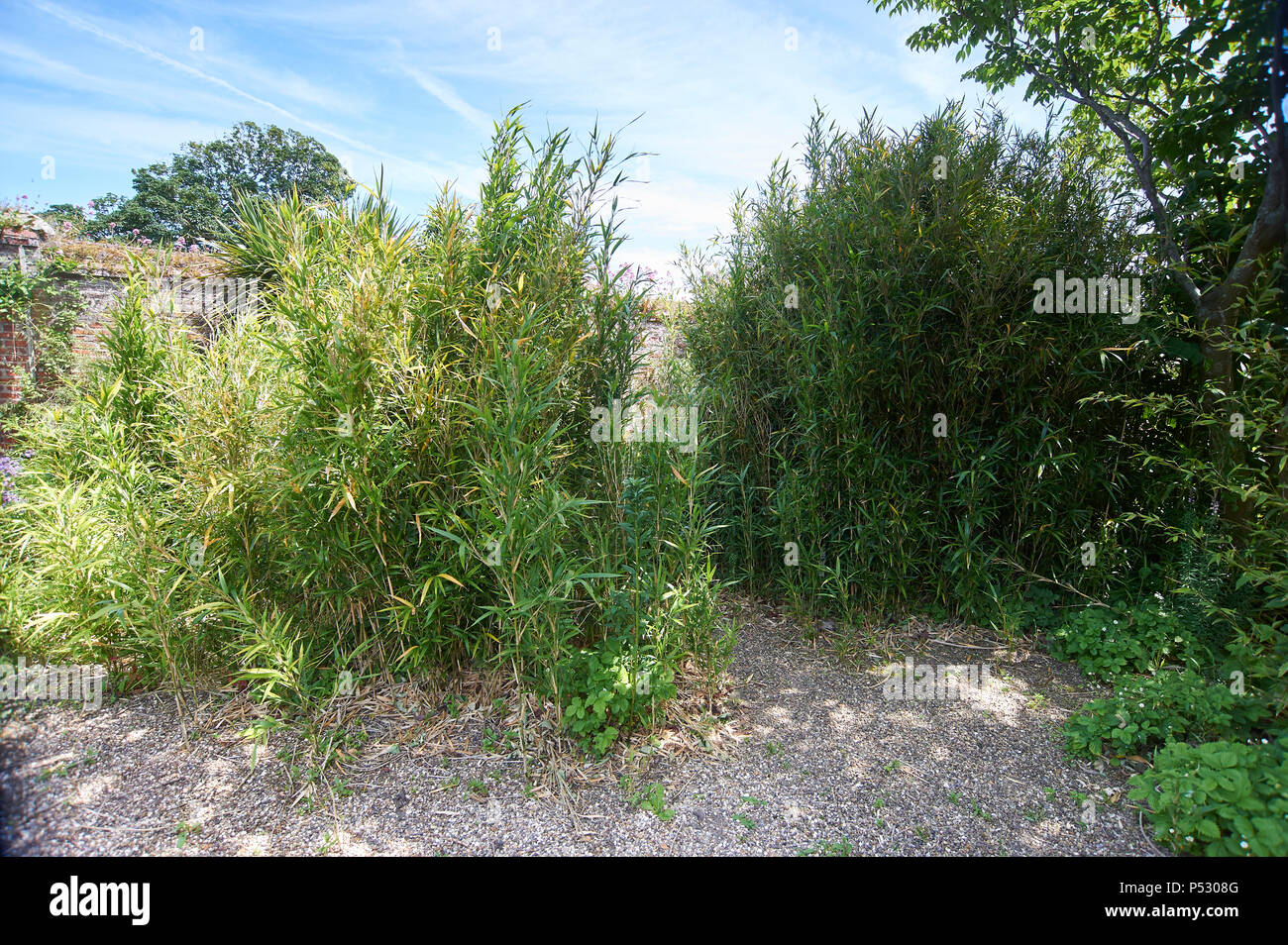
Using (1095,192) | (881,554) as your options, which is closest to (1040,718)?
(881,554)

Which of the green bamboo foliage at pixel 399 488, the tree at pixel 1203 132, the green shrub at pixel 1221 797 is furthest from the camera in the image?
the tree at pixel 1203 132

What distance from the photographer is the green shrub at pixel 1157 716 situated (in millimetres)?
2191

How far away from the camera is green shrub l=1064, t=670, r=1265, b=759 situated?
7.19ft

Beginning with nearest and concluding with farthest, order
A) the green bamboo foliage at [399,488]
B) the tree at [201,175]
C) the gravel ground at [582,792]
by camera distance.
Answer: the gravel ground at [582,792], the green bamboo foliage at [399,488], the tree at [201,175]

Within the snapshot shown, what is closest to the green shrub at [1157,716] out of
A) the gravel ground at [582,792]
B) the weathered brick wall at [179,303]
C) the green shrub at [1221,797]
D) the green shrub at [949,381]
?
the gravel ground at [582,792]

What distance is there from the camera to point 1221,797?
1.78m

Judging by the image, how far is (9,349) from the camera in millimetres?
3604

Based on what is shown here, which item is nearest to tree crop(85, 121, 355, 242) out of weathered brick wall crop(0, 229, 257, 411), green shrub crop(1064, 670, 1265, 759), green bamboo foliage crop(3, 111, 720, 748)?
weathered brick wall crop(0, 229, 257, 411)

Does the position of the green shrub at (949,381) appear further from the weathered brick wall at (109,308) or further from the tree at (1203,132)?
the weathered brick wall at (109,308)

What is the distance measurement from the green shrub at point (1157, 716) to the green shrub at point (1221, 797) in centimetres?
22
